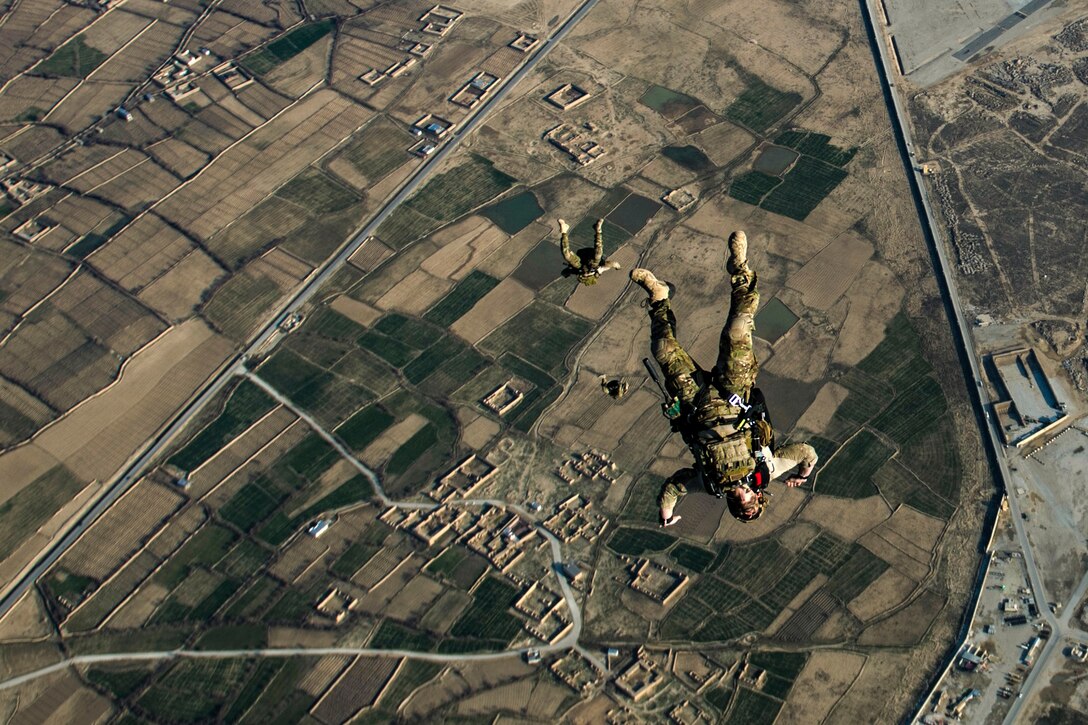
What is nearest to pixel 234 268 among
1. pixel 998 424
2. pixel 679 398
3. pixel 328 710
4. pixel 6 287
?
pixel 6 287

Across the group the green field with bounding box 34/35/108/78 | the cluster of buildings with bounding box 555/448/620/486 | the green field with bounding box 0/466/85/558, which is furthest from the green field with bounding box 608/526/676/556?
the green field with bounding box 34/35/108/78

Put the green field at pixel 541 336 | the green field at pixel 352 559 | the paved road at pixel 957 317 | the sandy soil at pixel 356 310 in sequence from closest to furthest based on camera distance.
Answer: the paved road at pixel 957 317
the green field at pixel 352 559
the green field at pixel 541 336
the sandy soil at pixel 356 310

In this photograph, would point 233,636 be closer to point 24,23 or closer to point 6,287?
point 6,287

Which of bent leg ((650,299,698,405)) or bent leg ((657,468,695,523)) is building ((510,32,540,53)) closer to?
bent leg ((657,468,695,523))

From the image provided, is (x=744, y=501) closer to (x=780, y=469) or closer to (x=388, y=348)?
(x=780, y=469)

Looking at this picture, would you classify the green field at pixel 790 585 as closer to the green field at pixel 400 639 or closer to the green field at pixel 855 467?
the green field at pixel 855 467

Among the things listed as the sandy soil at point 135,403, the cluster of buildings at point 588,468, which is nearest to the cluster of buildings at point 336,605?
the cluster of buildings at point 588,468

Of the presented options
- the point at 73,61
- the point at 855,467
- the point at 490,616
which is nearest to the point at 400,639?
the point at 490,616
